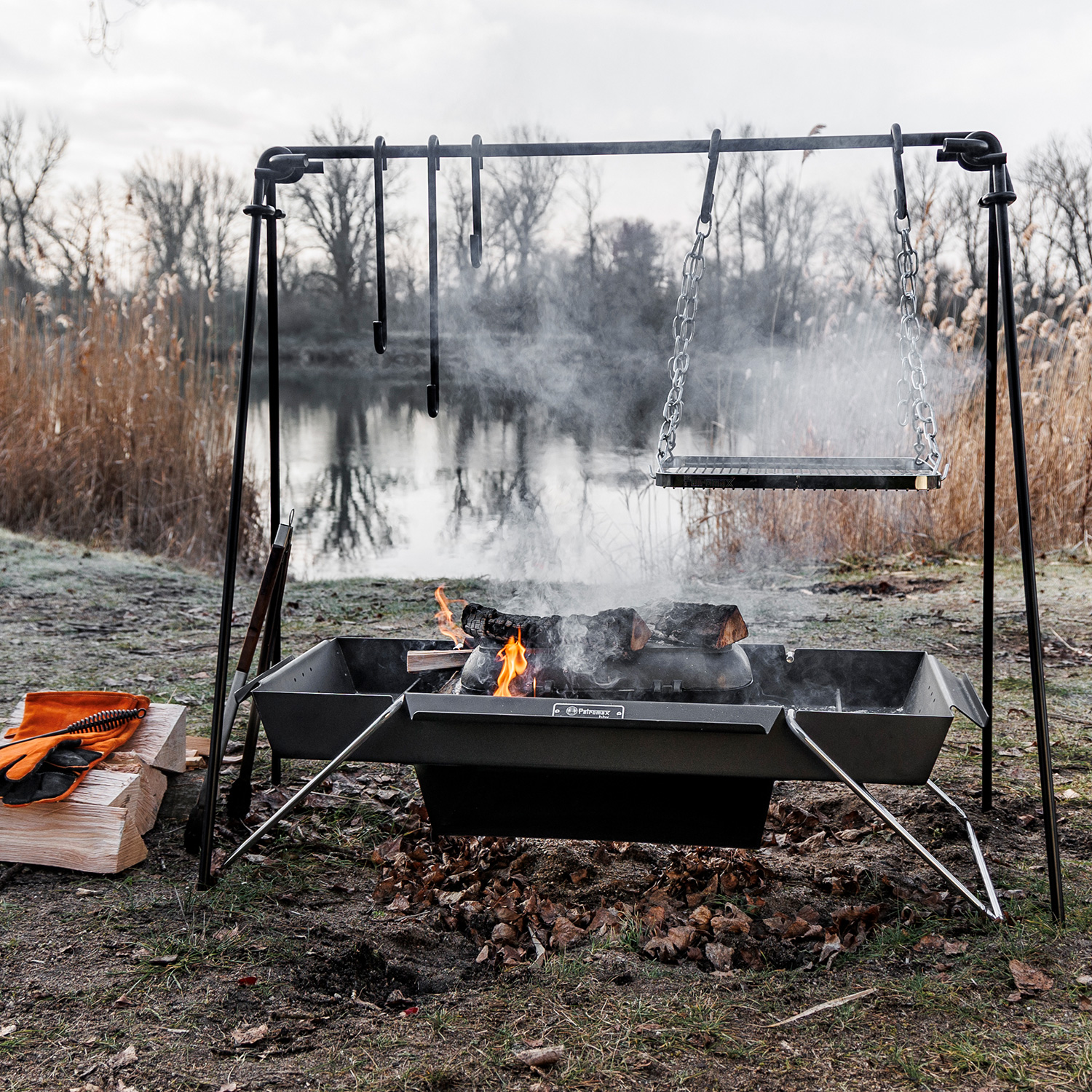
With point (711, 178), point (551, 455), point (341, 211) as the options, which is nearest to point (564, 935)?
point (711, 178)

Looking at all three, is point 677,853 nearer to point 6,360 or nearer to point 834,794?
point 834,794

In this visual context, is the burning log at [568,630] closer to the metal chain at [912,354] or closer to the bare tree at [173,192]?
the metal chain at [912,354]

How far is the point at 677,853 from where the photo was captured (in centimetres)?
221

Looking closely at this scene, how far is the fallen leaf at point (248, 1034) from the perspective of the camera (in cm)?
151

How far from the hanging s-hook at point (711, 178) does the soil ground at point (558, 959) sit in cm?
156

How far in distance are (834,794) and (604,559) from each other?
309cm

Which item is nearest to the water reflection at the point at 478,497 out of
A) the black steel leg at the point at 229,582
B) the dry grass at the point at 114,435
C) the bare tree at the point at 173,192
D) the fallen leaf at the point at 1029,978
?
the dry grass at the point at 114,435

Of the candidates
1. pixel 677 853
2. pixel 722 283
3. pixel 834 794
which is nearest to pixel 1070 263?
pixel 722 283

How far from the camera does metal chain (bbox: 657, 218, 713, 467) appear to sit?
2.24 meters

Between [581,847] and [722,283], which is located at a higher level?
[722,283]

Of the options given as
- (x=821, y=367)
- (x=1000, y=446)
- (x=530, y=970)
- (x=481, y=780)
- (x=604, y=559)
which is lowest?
(x=530, y=970)

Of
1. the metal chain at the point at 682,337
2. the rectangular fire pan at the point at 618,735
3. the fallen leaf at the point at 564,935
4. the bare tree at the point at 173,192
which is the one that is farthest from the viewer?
the bare tree at the point at 173,192

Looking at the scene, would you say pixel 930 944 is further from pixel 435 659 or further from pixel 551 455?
pixel 551 455

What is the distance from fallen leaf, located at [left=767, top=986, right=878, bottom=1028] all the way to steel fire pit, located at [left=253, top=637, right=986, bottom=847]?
1.22 feet
